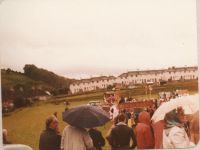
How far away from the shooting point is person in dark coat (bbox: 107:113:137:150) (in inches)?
38.3

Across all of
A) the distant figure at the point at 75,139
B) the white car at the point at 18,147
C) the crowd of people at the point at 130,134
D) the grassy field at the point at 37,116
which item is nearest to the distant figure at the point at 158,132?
the crowd of people at the point at 130,134

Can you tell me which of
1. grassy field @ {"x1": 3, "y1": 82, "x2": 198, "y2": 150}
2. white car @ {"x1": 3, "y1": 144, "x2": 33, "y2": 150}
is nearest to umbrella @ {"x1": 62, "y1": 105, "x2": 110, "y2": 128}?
grassy field @ {"x1": 3, "y1": 82, "x2": 198, "y2": 150}

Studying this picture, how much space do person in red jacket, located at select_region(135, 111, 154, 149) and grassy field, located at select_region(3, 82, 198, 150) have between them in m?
0.08

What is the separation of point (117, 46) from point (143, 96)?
7.9 inches

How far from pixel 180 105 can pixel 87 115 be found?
331 millimetres

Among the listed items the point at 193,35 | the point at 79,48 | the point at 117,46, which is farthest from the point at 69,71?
the point at 193,35

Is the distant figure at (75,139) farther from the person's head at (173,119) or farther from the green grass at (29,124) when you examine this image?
the person's head at (173,119)

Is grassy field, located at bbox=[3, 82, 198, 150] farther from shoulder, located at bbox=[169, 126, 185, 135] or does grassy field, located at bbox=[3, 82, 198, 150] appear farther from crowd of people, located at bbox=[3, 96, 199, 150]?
shoulder, located at bbox=[169, 126, 185, 135]

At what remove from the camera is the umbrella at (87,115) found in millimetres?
963

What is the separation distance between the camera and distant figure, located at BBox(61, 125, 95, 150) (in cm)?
98

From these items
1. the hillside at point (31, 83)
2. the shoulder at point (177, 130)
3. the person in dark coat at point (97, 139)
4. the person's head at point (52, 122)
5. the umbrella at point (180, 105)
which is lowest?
the person in dark coat at point (97, 139)

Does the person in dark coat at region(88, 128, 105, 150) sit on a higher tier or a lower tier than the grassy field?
lower

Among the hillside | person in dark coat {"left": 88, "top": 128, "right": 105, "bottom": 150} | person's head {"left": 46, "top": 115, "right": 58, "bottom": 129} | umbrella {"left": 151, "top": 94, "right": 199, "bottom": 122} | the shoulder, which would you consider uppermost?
the hillside

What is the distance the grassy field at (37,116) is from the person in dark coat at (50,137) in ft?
0.05
